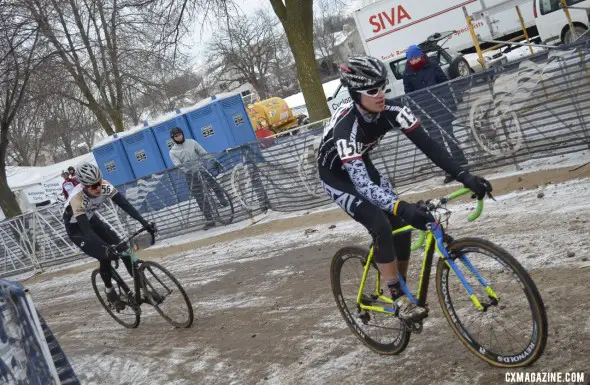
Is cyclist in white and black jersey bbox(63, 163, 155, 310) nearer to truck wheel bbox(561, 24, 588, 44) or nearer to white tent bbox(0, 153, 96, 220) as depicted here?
truck wheel bbox(561, 24, 588, 44)

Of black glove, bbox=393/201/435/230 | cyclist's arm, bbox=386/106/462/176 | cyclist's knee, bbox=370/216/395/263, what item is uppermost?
cyclist's arm, bbox=386/106/462/176

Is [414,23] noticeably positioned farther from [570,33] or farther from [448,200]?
[448,200]

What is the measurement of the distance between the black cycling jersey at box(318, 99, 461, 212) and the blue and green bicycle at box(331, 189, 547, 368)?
1.15 ft

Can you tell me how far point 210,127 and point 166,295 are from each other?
1644cm

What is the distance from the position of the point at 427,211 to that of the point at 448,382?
1203 mm

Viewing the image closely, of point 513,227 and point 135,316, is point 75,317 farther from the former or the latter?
point 513,227

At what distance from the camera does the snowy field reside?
→ 5254mm

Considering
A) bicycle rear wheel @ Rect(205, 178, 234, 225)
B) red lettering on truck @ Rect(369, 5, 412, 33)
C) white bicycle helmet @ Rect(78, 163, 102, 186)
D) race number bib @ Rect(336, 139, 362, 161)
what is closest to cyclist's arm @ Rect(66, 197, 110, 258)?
white bicycle helmet @ Rect(78, 163, 102, 186)

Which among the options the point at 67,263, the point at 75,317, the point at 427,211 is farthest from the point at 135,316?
the point at 67,263

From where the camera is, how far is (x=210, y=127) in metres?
24.5

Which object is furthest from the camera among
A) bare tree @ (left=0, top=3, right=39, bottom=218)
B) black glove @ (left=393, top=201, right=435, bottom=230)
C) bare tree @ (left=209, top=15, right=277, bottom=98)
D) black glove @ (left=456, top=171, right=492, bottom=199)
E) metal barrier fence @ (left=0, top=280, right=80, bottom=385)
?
bare tree @ (left=209, top=15, right=277, bottom=98)

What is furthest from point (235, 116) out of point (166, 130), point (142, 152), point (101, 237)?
point (101, 237)

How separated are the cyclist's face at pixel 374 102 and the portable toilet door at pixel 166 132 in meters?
20.3

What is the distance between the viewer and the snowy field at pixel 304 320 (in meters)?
5.25
